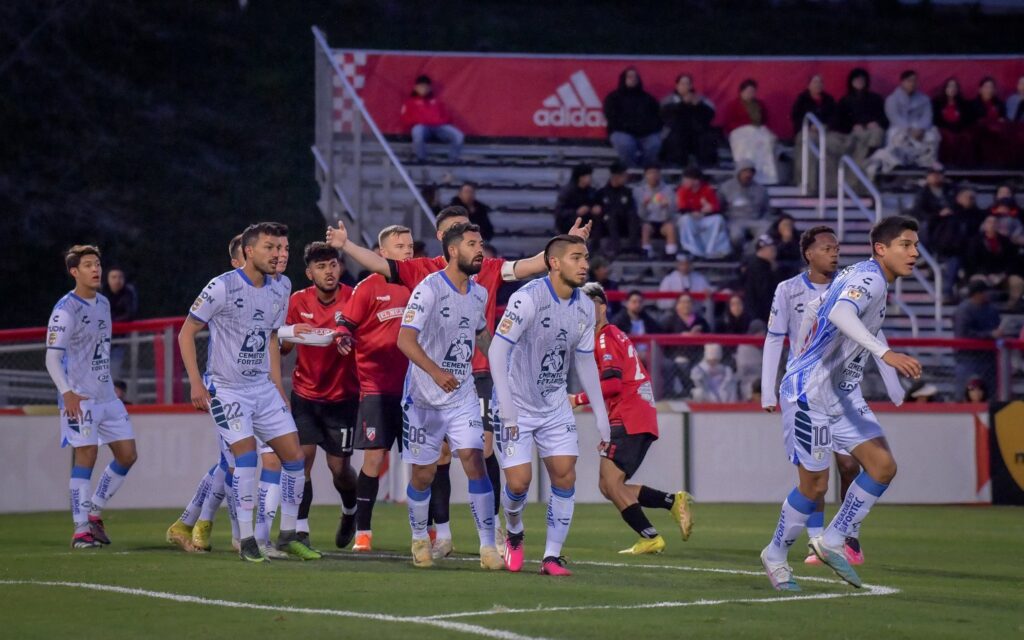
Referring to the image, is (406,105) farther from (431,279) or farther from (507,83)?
(431,279)

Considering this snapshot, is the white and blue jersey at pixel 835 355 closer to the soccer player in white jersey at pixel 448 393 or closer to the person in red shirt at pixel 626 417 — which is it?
the soccer player in white jersey at pixel 448 393

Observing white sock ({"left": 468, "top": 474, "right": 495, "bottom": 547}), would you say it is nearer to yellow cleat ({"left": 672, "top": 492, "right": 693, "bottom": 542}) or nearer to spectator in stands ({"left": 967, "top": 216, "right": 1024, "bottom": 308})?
yellow cleat ({"left": 672, "top": 492, "right": 693, "bottom": 542})

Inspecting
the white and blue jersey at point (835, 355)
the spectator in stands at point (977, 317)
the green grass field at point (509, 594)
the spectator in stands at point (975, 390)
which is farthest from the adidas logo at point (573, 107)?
the white and blue jersey at point (835, 355)

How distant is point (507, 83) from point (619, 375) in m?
15.3

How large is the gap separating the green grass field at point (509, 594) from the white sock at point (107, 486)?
0.41 metres

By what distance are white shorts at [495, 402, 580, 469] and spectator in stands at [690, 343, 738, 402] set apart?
27.5 feet

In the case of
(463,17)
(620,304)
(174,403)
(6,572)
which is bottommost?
(6,572)

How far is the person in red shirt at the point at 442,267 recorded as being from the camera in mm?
11672

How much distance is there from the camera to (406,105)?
26656mm

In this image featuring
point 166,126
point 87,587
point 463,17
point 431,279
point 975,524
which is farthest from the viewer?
point 463,17

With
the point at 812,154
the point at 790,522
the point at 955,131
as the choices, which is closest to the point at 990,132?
the point at 955,131

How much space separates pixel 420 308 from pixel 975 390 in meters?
10.6

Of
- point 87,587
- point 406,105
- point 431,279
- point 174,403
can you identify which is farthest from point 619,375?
point 406,105

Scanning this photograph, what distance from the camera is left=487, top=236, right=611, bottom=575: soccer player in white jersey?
10438 mm
